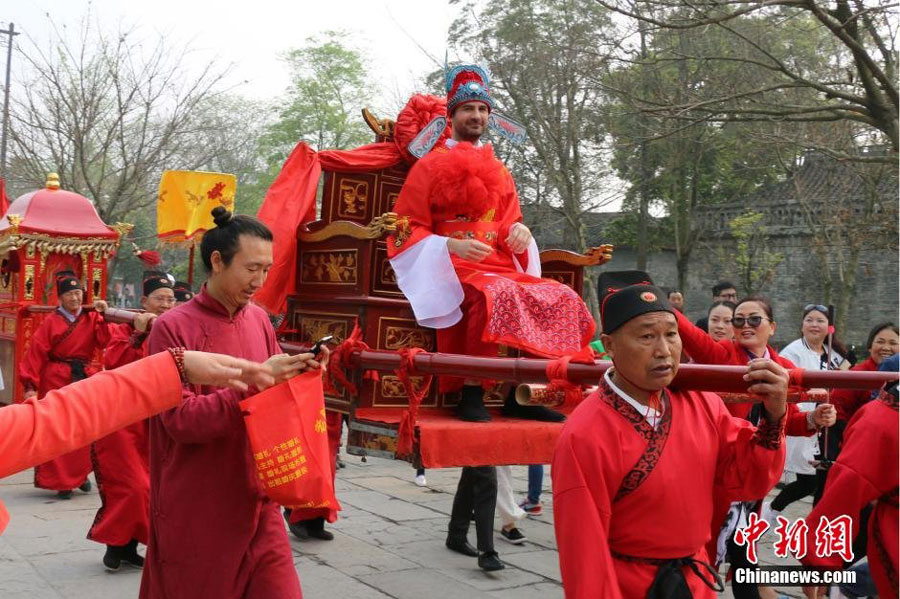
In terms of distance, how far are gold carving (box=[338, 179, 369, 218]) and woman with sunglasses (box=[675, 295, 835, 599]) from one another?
229cm

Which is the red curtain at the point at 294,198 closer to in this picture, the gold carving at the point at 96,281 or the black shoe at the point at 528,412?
the black shoe at the point at 528,412

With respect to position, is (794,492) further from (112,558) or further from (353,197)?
(112,558)

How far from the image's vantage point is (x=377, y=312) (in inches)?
190

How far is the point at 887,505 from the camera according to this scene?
10.7 ft

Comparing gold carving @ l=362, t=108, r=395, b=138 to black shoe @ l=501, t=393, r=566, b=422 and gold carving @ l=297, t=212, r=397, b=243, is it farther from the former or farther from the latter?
black shoe @ l=501, t=393, r=566, b=422

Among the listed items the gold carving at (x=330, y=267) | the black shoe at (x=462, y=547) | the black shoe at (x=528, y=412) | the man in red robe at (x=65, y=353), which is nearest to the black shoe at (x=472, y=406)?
the black shoe at (x=528, y=412)

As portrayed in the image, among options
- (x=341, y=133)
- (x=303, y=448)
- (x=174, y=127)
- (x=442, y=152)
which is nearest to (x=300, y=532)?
(x=442, y=152)

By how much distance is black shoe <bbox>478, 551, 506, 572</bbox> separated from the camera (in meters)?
5.43

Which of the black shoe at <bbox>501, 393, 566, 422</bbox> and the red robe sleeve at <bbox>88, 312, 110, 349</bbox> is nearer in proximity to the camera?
the black shoe at <bbox>501, 393, 566, 422</bbox>

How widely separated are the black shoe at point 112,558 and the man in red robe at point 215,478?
246 cm

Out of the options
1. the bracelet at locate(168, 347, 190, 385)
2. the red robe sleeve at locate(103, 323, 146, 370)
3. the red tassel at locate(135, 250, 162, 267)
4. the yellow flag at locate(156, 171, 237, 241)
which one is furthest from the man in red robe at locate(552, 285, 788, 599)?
the yellow flag at locate(156, 171, 237, 241)

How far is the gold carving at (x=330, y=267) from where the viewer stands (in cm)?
501

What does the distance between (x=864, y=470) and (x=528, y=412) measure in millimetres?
1885

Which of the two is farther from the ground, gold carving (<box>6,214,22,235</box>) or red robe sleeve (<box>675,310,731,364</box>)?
gold carving (<box>6,214,22,235</box>)
